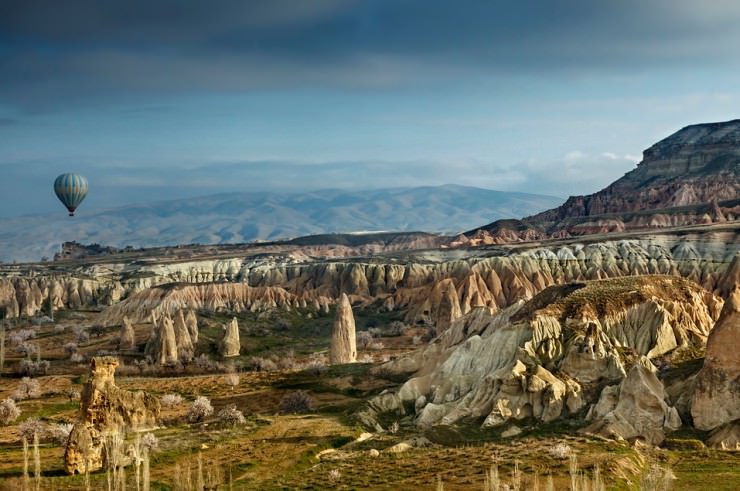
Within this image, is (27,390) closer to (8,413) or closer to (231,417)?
(8,413)

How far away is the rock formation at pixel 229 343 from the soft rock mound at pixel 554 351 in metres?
36.3

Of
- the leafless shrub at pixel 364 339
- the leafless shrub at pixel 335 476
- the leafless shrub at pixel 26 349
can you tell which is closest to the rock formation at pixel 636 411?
the leafless shrub at pixel 335 476

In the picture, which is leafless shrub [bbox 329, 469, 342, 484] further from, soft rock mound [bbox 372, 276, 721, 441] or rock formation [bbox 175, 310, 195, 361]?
rock formation [bbox 175, 310, 195, 361]

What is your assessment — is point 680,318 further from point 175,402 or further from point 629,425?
point 175,402

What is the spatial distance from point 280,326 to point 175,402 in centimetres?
6615

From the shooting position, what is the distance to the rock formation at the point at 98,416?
154 feet

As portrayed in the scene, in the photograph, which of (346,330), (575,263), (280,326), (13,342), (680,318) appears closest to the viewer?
(680,318)

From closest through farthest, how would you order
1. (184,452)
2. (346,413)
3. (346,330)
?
1. (184,452)
2. (346,413)
3. (346,330)

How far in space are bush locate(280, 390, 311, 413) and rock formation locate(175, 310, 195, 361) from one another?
35.5 metres

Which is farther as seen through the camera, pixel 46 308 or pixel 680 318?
pixel 46 308

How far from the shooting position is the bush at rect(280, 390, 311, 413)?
66125 millimetres

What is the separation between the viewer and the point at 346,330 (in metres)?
87.8

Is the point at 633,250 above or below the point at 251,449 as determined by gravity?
above

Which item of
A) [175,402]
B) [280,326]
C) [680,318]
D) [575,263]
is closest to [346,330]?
[175,402]
